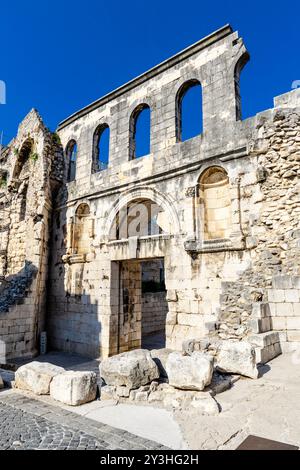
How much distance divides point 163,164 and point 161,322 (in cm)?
913

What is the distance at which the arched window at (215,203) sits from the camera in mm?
8180

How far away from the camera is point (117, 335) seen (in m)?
10.1

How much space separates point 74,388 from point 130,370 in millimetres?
718

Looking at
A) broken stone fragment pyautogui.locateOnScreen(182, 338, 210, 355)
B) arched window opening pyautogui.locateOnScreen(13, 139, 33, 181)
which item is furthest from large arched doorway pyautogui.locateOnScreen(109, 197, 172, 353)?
arched window opening pyautogui.locateOnScreen(13, 139, 33, 181)

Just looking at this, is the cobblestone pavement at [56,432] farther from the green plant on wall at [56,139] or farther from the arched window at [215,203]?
the green plant on wall at [56,139]

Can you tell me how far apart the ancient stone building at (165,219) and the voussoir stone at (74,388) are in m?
2.88

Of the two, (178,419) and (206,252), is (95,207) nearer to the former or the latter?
(206,252)

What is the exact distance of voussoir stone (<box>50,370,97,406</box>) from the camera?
381 cm

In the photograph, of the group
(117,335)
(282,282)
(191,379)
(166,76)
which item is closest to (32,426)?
(191,379)

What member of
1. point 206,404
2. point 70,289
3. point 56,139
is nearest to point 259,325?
point 206,404

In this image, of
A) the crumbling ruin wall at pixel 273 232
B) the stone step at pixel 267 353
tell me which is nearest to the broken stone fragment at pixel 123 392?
the stone step at pixel 267 353

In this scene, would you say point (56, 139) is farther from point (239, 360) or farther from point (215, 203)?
point (239, 360)

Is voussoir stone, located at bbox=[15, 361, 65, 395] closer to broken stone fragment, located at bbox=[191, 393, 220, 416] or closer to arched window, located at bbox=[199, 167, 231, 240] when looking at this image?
broken stone fragment, located at bbox=[191, 393, 220, 416]

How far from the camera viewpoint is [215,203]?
27.7 ft
